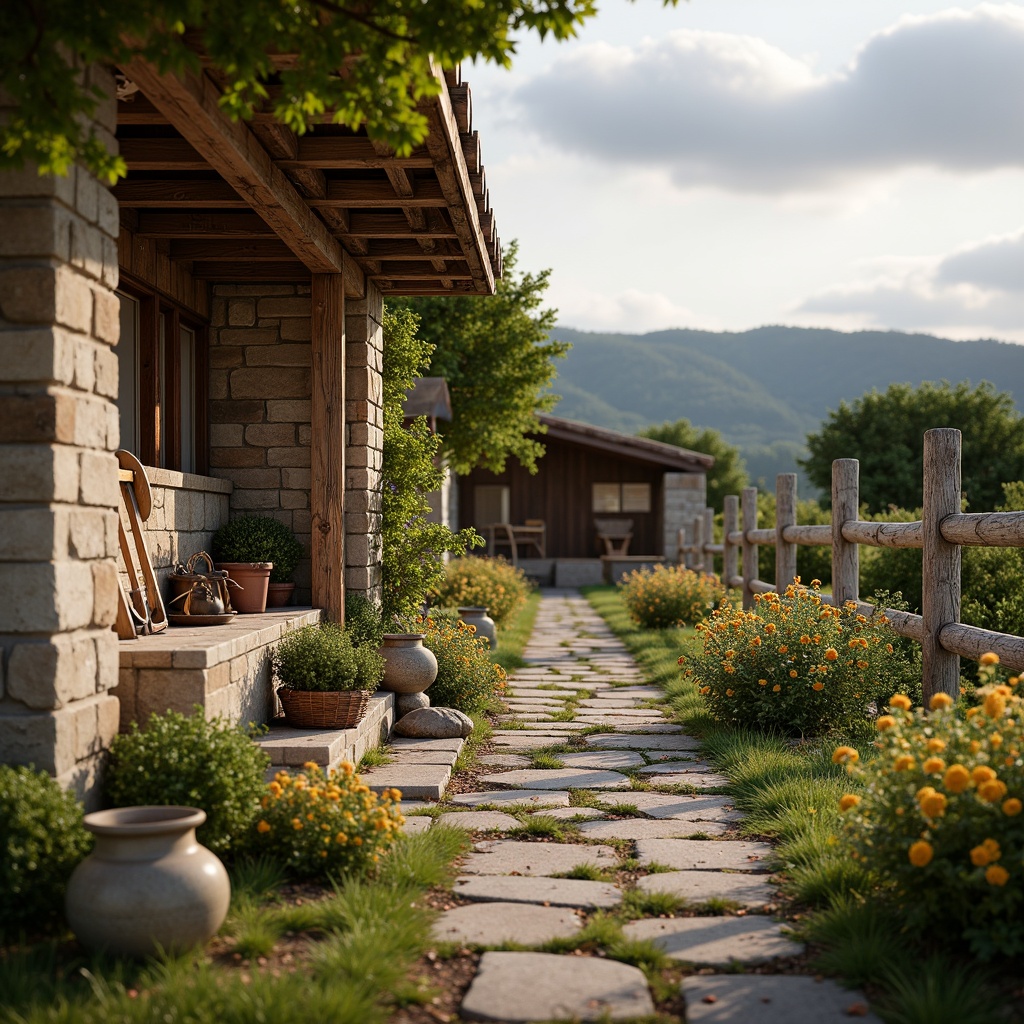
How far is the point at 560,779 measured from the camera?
582cm

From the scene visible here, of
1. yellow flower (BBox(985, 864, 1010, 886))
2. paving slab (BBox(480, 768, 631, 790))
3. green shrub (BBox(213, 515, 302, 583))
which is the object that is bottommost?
paving slab (BBox(480, 768, 631, 790))

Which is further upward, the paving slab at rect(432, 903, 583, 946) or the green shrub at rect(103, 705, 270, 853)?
the green shrub at rect(103, 705, 270, 853)

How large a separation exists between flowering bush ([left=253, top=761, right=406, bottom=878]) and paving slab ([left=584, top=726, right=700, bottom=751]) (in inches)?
113

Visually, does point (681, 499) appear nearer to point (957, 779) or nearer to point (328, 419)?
point (328, 419)

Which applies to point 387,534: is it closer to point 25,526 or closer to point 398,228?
point 398,228

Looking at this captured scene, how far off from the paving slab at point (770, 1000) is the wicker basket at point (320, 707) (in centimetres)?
288

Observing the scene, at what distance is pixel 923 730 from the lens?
355 cm

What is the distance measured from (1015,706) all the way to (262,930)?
244 cm

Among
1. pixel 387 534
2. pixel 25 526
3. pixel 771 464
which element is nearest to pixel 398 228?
pixel 387 534

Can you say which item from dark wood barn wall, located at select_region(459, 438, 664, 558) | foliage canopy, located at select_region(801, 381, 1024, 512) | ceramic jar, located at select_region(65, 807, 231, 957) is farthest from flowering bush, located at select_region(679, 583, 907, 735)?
foliage canopy, located at select_region(801, 381, 1024, 512)

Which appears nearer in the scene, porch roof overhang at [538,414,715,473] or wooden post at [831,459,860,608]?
wooden post at [831,459,860,608]

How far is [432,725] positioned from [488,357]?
10.1 meters

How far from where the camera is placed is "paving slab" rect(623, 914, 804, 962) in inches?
131

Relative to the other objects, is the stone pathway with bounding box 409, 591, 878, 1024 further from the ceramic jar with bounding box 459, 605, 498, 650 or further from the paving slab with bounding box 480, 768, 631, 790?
the ceramic jar with bounding box 459, 605, 498, 650
